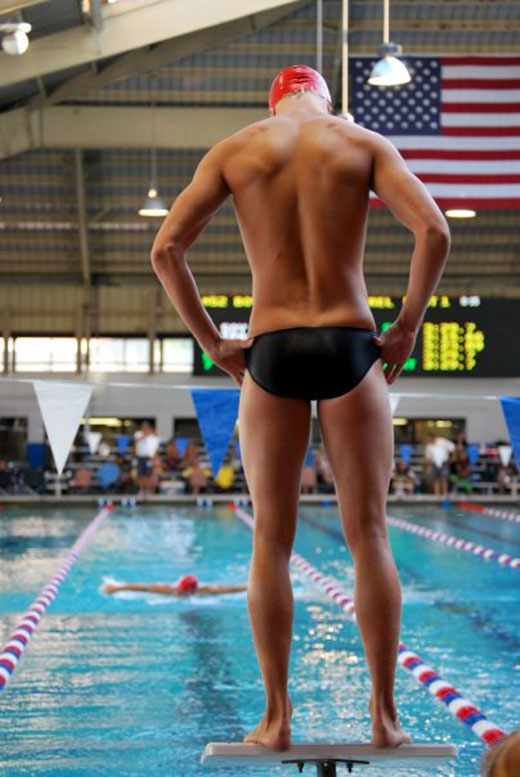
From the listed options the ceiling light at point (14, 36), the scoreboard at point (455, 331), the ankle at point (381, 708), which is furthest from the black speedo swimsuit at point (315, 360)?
the scoreboard at point (455, 331)

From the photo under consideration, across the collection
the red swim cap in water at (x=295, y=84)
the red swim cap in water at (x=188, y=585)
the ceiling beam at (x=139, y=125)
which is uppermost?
the ceiling beam at (x=139, y=125)

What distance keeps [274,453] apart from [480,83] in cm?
1153

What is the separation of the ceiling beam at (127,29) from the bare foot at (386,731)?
44.4ft

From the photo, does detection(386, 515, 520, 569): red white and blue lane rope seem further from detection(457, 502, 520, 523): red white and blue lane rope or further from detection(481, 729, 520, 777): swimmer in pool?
detection(481, 729, 520, 777): swimmer in pool

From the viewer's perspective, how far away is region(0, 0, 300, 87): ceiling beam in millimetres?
15992

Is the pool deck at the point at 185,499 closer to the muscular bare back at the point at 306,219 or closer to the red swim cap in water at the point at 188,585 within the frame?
the red swim cap in water at the point at 188,585

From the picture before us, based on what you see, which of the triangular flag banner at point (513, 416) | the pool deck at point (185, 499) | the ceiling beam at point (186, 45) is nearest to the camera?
the triangular flag banner at point (513, 416)

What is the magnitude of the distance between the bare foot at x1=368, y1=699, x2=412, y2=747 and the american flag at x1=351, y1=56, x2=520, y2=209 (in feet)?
36.2

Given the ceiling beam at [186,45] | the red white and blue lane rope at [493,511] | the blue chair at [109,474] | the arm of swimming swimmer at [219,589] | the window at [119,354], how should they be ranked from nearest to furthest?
the arm of swimming swimmer at [219,589] < the ceiling beam at [186,45] < the red white and blue lane rope at [493,511] < the blue chair at [109,474] < the window at [119,354]

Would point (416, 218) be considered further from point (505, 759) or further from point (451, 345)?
point (451, 345)

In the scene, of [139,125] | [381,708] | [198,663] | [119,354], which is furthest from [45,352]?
[381,708]

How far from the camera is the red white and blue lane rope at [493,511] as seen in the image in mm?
20891

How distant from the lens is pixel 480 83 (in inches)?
560

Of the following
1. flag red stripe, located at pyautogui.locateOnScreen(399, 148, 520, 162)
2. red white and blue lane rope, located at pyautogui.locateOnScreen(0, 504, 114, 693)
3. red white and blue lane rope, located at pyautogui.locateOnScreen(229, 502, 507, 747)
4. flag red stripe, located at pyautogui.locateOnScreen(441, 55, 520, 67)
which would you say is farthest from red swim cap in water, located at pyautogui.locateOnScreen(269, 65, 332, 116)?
flag red stripe, located at pyautogui.locateOnScreen(441, 55, 520, 67)
